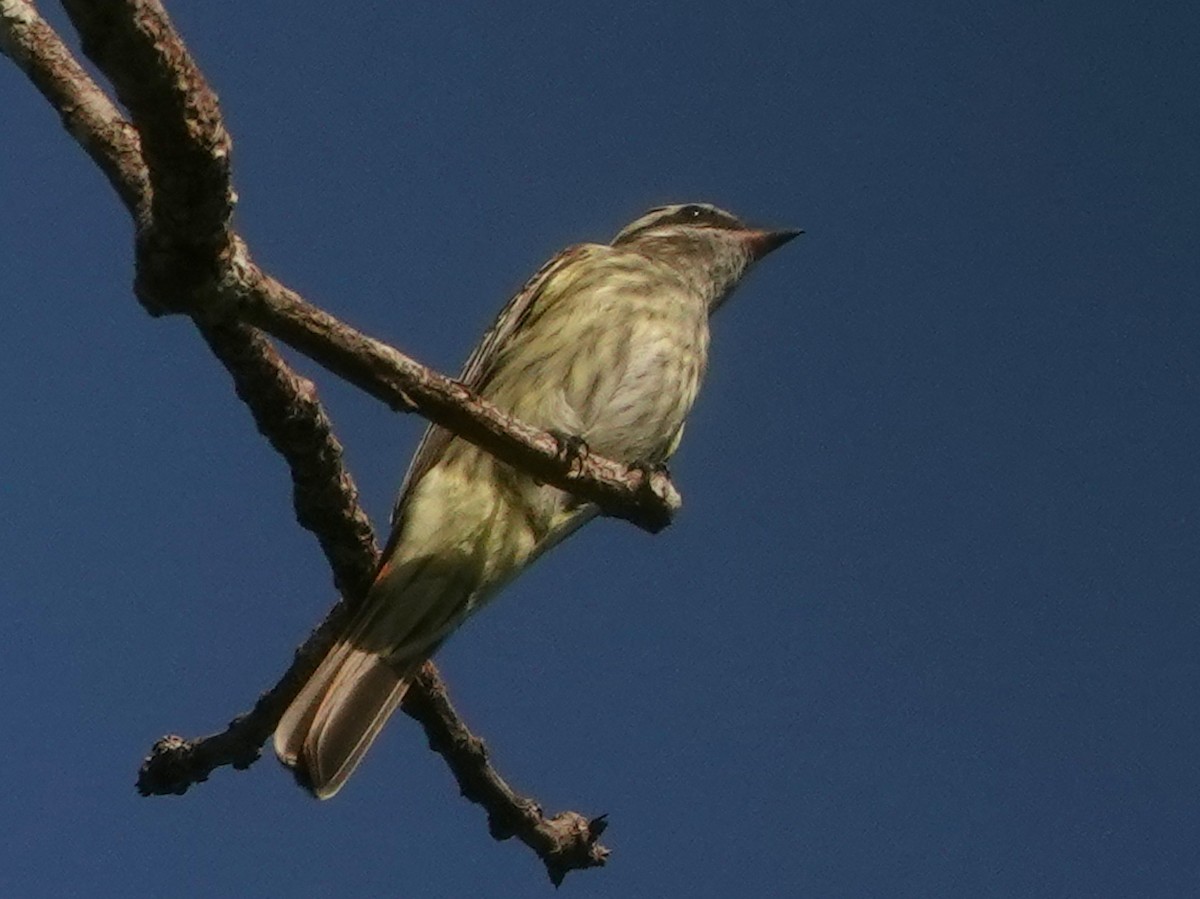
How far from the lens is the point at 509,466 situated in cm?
468

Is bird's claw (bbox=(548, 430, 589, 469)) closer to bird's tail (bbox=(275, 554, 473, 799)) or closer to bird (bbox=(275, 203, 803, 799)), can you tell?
bird (bbox=(275, 203, 803, 799))

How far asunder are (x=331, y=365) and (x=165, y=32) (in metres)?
0.99

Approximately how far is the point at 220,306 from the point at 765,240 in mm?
4656

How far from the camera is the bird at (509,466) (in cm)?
483

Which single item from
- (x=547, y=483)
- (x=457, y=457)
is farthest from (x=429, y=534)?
(x=547, y=483)

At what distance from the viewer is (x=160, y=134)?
306 cm

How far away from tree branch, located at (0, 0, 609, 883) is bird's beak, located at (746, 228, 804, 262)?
10.6 ft

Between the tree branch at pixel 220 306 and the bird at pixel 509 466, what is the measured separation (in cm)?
16

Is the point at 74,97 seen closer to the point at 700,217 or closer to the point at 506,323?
the point at 506,323

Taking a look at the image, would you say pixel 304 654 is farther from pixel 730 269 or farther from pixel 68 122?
pixel 730 269

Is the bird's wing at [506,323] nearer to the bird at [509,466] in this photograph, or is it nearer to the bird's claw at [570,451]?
the bird at [509,466]

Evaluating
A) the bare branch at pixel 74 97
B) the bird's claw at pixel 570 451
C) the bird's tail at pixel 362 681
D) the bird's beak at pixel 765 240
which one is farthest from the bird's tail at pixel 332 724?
the bird's beak at pixel 765 240

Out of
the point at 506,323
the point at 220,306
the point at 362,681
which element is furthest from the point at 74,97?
the point at 506,323

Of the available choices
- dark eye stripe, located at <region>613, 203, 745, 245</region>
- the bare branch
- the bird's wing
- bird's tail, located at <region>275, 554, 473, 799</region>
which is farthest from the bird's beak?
the bare branch
